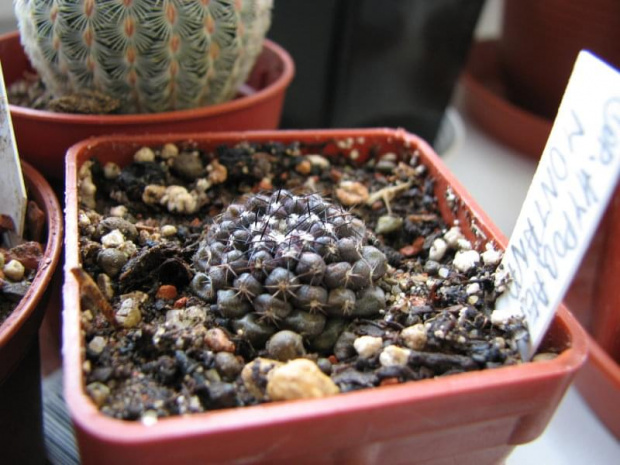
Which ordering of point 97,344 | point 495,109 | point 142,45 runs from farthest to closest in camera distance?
point 495,109
point 142,45
point 97,344

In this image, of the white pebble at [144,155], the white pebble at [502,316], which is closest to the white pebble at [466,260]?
the white pebble at [502,316]

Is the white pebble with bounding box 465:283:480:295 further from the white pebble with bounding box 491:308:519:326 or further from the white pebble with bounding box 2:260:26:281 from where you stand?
the white pebble with bounding box 2:260:26:281

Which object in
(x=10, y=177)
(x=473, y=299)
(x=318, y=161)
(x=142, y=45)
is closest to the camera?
(x=473, y=299)

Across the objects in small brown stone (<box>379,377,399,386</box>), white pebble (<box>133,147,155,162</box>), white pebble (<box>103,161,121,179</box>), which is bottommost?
white pebble (<box>103,161,121,179</box>)

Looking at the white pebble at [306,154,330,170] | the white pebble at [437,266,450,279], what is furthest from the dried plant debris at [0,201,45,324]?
the white pebble at [437,266,450,279]

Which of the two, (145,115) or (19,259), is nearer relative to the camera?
(19,259)

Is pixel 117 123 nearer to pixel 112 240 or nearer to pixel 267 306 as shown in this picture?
pixel 112 240

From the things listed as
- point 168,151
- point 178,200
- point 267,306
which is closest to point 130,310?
point 267,306

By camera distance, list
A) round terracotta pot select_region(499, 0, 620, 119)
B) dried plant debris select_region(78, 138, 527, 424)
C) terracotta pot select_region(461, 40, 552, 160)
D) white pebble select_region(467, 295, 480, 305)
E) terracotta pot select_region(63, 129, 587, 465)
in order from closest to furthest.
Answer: terracotta pot select_region(63, 129, 587, 465)
dried plant debris select_region(78, 138, 527, 424)
white pebble select_region(467, 295, 480, 305)
round terracotta pot select_region(499, 0, 620, 119)
terracotta pot select_region(461, 40, 552, 160)
